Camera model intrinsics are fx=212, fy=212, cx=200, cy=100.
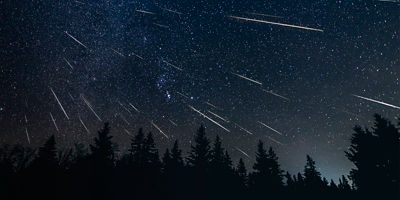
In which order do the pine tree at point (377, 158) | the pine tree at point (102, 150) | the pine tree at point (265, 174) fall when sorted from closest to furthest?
the pine tree at point (377, 158), the pine tree at point (102, 150), the pine tree at point (265, 174)

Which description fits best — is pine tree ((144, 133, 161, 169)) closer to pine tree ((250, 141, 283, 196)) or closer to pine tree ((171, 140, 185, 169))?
pine tree ((171, 140, 185, 169))

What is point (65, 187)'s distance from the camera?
58.0 feet

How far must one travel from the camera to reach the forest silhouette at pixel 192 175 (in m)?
16.9

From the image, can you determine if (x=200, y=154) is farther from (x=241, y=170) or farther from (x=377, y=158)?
(x=377, y=158)

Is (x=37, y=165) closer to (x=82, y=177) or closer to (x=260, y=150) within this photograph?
(x=82, y=177)

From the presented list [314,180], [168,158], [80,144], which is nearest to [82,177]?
[168,158]

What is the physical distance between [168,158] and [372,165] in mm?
23700

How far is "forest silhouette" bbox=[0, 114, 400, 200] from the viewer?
16.9 m

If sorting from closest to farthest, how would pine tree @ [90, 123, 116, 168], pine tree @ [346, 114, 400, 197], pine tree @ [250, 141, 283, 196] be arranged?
pine tree @ [346, 114, 400, 197] → pine tree @ [90, 123, 116, 168] → pine tree @ [250, 141, 283, 196]

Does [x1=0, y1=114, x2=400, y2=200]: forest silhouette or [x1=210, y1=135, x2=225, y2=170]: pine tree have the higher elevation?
[x1=210, y1=135, x2=225, y2=170]: pine tree

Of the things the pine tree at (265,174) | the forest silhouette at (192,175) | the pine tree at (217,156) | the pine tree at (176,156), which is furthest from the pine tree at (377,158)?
the pine tree at (176,156)

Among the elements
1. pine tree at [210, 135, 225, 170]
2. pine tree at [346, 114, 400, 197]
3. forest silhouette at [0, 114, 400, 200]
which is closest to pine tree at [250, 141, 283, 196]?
forest silhouette at [0, 114, 400, 200]

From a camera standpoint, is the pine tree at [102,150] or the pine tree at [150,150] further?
the pine tree at [150,150]

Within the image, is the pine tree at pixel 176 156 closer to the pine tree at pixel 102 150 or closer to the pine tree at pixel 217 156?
the pine tree at pixel 217 156
